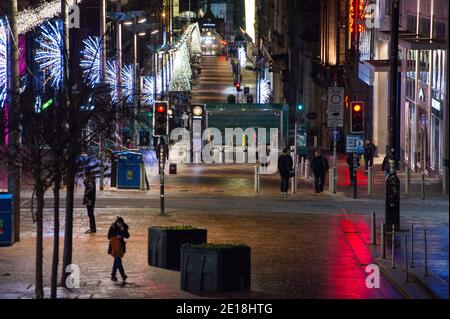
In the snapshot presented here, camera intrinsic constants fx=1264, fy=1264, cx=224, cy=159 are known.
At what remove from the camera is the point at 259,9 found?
17000 centimetres

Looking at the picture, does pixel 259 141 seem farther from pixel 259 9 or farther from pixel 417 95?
pixel 259 9

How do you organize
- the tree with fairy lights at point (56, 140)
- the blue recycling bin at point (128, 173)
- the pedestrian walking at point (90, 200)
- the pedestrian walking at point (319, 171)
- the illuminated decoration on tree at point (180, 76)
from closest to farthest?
the tree with fairy lights at point (56, 140), the pedestrian walking at point (90, 200), the pedestrian walking at point (319, 171), the blue recycling bin at point (128, 173), the illuminated decoration on tree at point (180, 76)

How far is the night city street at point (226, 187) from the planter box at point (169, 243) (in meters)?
0.03

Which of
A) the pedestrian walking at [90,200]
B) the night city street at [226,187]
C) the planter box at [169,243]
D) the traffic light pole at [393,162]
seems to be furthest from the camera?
the pedestrian walking at [90,200]

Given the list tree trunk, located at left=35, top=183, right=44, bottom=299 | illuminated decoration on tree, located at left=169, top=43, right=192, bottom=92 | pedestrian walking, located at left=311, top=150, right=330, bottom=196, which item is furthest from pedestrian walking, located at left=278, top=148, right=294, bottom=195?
illuminated decoration on tree, located at left=169, top=43, right=192, bottom=92

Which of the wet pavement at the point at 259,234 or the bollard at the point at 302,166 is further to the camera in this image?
the bollard at the point at 302,166

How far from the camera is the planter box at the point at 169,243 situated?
24.4 m

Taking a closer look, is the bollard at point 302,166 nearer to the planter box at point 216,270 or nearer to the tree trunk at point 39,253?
the planter box at point 216,270

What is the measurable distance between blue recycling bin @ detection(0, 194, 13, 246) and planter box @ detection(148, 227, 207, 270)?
14.3 feet

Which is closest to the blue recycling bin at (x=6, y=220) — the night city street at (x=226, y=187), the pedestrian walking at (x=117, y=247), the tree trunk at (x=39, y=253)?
the night city street at (x=226, y=187)

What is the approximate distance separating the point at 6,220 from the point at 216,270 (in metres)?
8.13

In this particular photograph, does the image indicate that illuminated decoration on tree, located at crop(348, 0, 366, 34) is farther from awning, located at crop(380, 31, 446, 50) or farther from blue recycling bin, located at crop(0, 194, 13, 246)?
blue recycling bin, located at crop(0, 194, 13, 246)
